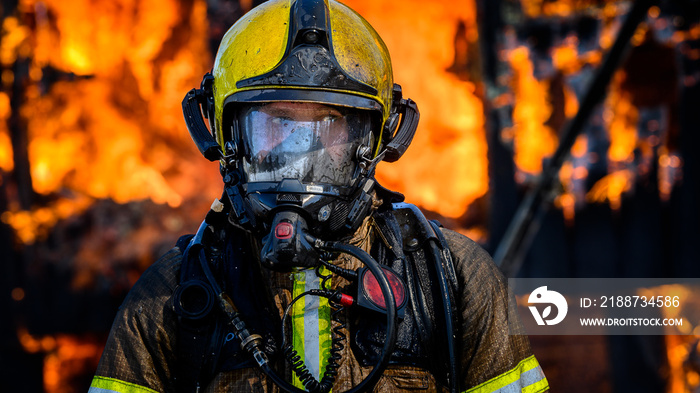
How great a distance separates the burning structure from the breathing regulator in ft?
13.4

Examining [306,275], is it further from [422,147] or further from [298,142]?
[422,147]

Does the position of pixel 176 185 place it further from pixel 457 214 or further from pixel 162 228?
pixel 457 214

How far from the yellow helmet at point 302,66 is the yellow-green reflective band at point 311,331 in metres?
0.57

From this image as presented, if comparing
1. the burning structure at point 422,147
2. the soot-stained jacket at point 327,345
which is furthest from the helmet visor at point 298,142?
the burning structure at point 422,147

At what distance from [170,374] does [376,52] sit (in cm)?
129

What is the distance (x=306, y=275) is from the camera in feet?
6.86

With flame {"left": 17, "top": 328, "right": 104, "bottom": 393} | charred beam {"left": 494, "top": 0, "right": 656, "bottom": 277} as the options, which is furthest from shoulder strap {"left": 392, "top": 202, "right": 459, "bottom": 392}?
flame {"left": 17, "top": 328, "right": 104, "bottom": 393}

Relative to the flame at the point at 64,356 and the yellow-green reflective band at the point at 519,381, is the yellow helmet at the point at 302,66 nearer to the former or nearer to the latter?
the yellow-green reflective band at the point at 519,381

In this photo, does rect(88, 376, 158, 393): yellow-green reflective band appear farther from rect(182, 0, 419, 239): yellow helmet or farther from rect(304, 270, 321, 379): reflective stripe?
rect(182, 0, 419, 239): yellow helmet

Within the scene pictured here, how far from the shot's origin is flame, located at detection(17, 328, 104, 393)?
7.28 metres

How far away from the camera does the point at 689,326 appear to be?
6.09m

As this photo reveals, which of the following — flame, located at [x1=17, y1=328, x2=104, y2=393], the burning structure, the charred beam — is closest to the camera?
the charred beam

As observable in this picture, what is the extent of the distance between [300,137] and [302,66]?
23 centimetres

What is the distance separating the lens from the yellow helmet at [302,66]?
198 cm
